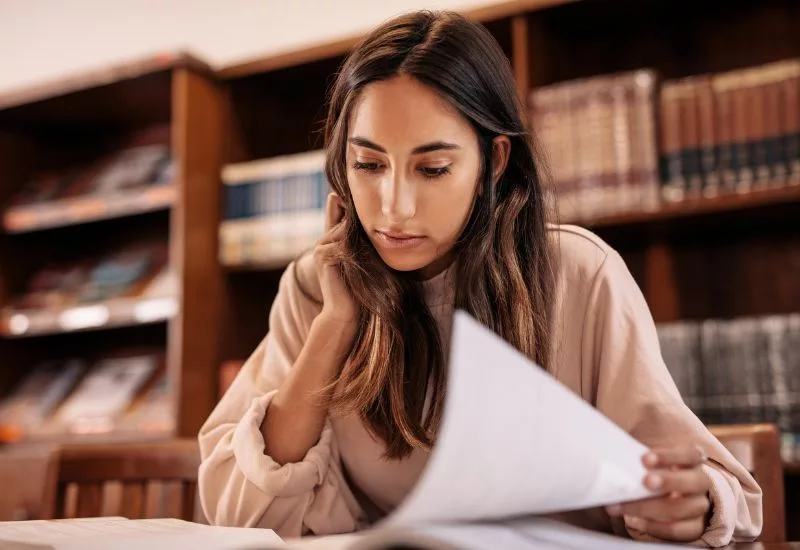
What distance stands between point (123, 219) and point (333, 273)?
2.05 metres

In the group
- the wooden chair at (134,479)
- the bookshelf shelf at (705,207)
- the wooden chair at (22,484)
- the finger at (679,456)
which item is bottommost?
the wooden chair at (22,484)

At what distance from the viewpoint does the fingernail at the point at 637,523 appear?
805 millimetres

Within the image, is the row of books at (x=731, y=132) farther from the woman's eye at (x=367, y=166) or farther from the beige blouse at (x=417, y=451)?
the woman's eye at (x=367, y=166)

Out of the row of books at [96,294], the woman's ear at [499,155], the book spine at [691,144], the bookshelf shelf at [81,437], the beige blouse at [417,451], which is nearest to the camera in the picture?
the beige blouse at [417,451]

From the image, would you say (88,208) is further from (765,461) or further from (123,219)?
(765,461)

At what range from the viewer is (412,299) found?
116 cm

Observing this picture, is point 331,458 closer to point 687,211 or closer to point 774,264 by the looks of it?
point 687,211

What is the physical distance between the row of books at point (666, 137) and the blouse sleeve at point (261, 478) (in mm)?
961

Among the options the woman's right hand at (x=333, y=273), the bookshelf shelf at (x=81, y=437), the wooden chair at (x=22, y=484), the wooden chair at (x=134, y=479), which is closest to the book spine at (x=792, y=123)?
the woman's right hand at (x=333, y=273)

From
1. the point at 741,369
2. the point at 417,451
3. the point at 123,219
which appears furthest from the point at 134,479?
the point at 123,219

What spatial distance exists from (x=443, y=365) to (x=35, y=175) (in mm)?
2344

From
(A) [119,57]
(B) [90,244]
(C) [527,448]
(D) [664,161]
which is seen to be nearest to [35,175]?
(B) [90,244]

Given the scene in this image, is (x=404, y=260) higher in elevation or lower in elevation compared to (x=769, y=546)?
higher

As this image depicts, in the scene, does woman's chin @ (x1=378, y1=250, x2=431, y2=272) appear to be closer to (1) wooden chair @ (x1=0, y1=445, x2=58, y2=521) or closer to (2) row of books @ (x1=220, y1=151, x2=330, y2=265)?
(2) row of books @ (x1=220, y1=151, x2=330, y2=265)
